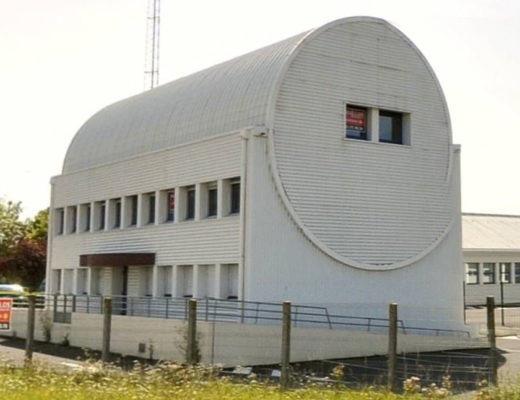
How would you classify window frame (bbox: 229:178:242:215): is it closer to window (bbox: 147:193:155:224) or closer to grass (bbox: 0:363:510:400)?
window (bbox: 147:193:155:224)

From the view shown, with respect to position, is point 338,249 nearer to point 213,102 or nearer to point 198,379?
point 213,102

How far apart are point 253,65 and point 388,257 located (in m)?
7.53

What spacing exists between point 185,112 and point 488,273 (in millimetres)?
26974

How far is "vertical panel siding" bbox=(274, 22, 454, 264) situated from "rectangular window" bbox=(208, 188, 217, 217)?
10.2ft

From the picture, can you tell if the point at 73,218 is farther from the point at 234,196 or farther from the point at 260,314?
the point at 260,314

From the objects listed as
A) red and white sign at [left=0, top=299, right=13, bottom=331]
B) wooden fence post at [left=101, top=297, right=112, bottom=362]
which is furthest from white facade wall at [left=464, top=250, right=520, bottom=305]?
wooden fence post at [left=101, top=297, right=112, bottom=362]

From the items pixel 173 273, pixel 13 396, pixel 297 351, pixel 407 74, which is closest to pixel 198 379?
pixel 13 396

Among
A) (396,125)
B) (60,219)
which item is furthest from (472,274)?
(60,219)

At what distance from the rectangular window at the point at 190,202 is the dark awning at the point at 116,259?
6.96ft

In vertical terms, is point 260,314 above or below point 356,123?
below

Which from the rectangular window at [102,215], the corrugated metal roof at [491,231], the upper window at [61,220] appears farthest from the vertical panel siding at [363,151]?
the corrugated metal roof at [491,231]

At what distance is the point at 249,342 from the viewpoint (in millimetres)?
23078

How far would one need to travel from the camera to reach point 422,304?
29.2 meters

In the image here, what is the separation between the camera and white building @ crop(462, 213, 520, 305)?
50894 mm
